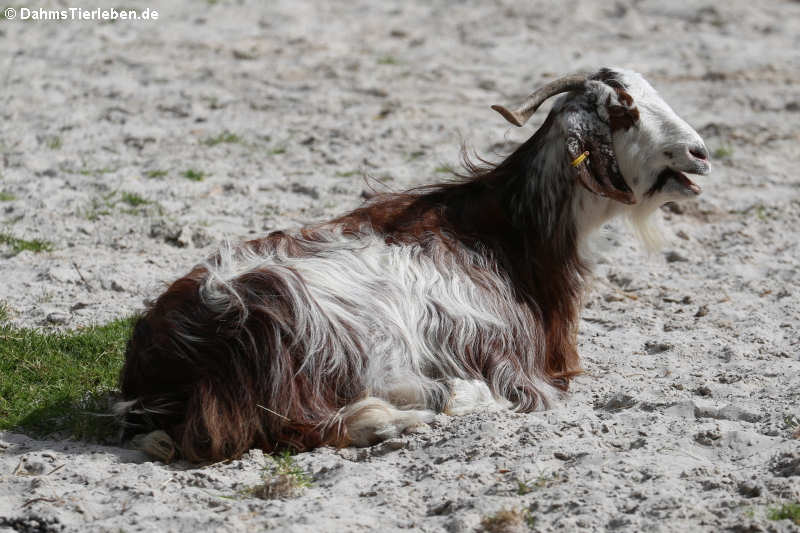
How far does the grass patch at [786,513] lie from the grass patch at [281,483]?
5.22 ft

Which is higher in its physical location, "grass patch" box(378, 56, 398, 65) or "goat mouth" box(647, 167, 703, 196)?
"grass patch" box(378, 56, 398, 65)

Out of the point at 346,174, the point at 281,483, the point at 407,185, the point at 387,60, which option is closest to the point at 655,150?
the point at 281,483

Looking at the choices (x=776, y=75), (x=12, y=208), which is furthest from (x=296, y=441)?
(x=776, y=75)

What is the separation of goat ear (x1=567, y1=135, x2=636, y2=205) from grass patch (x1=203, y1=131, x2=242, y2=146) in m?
3.86

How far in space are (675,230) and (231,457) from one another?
3.83 meters

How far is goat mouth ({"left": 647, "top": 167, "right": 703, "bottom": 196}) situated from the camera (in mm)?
5109

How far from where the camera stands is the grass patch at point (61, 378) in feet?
15.8

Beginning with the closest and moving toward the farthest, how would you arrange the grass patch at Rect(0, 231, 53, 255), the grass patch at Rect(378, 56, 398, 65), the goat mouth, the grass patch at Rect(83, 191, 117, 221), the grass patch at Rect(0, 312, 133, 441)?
the grass patch at Rect(0, 312, 133, 441) < the goat mouth < the grass patch at Rect(0, 231, 53, 255) < the grass patch at Rect(83, 191, 117, 221) < the grass patch at Rect(378, 56, 398, 65)

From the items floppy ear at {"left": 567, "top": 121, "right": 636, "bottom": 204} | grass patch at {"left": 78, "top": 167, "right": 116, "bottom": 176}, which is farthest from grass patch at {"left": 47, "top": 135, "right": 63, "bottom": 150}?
floppy ear at {"left": 567, "top": 121, "right": 636, "bottom": 204}

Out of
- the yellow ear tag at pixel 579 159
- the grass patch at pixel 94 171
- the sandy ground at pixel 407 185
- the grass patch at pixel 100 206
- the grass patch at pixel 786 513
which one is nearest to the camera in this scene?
the grass patch at pixel 786 513

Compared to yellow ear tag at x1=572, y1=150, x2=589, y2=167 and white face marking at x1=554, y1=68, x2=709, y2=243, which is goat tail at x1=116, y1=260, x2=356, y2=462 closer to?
yellow ear tag at x1=572, y1=150, x2=589, y2=167

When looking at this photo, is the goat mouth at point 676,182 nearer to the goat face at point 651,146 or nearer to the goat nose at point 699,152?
the goat face at point 651,146

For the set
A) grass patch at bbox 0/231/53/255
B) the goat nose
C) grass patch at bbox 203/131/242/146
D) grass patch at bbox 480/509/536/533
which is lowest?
grass patch at bbox 480/509/536/533

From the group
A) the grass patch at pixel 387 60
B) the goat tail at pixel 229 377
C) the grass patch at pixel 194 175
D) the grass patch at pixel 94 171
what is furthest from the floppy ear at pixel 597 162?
the grass patch at pixel 387 60
